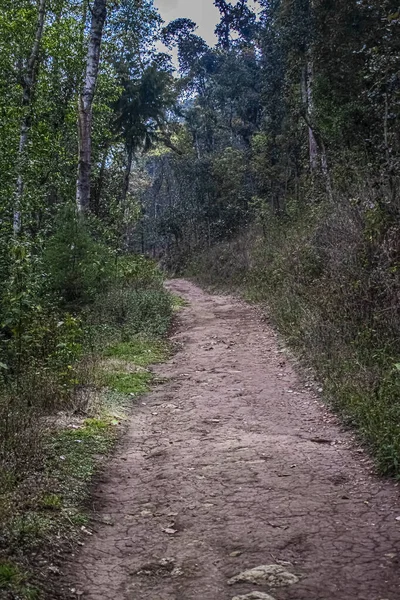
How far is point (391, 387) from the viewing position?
593cm

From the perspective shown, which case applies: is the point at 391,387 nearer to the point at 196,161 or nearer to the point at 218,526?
the point at 218,526

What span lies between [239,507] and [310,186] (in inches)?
599

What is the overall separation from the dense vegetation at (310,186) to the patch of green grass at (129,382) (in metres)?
2.62

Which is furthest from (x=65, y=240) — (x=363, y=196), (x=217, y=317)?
(x=363, y=196)

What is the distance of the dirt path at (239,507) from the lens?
3.33 meters

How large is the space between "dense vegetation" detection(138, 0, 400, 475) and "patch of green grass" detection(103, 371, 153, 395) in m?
2.62

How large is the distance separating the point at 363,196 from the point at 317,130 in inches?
331

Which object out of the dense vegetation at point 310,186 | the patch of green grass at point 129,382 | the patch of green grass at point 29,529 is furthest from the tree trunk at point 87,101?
the patch of green grass at point 29,529

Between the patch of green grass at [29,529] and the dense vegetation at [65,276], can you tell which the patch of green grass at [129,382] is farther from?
the patch of green grass at [29,529]

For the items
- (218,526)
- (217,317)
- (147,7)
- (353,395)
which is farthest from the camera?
(147,7)

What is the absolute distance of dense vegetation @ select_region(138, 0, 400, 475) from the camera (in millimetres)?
7586

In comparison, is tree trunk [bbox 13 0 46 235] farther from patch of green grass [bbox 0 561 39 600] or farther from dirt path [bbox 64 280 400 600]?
patch of green grass [bbox 0 561 39 600]

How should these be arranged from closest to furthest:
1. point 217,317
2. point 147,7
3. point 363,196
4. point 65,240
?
point 363,196, point 65,240, point 217,317, point 147,7

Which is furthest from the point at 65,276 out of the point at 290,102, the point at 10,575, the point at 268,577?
the point at 290,102
